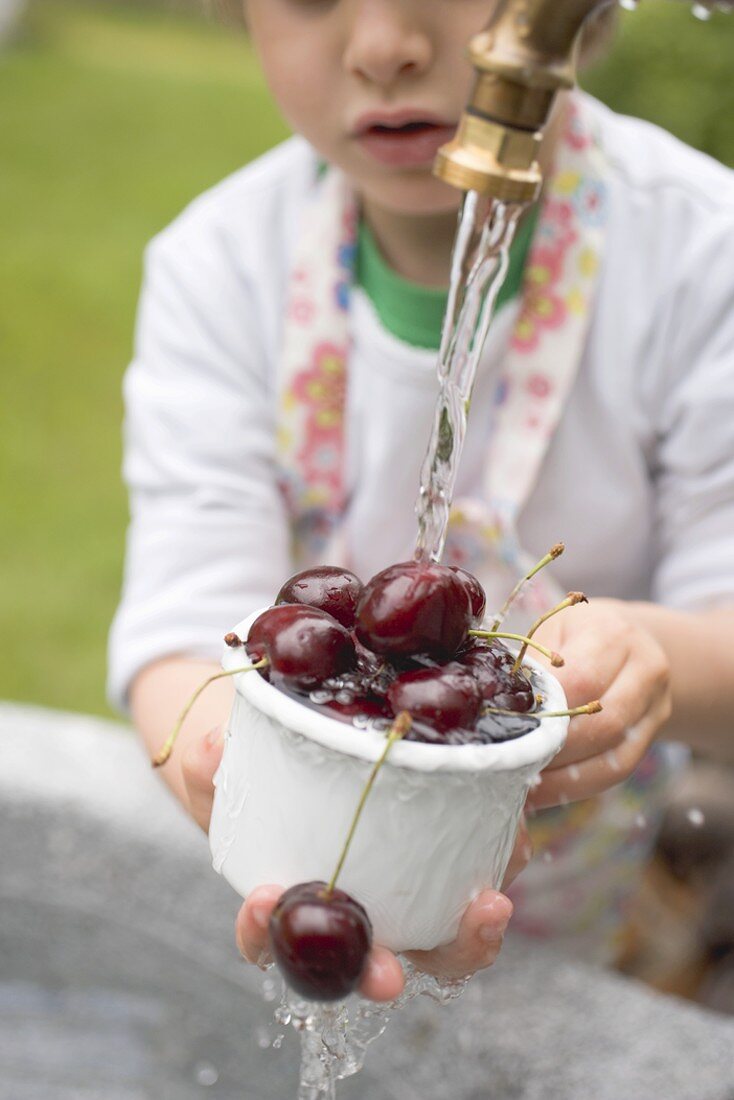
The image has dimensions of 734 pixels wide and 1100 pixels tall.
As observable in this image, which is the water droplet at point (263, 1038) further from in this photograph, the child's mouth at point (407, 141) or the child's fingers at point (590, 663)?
the child's mouth at point (407, 141)

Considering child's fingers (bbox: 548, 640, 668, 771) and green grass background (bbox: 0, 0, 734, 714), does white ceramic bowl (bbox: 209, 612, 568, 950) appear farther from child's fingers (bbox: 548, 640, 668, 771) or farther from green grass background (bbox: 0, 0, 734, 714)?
green grass background (bbox: 0, 0, 734, 714)

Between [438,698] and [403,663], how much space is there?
2.1 inches

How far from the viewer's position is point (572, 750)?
3.49 ft

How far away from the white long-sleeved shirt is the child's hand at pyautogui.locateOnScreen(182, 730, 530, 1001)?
1.48 feet

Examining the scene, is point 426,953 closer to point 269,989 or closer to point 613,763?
point 613,763

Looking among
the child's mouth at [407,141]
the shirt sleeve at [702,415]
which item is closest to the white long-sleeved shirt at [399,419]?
the shirt sleeve at [702,415]

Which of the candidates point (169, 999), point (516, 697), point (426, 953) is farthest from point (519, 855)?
point (169, 999)

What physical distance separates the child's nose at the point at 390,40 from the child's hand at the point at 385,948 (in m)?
0.61

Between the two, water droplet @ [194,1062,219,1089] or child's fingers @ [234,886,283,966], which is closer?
child's fingers @ [234,886,283,966]

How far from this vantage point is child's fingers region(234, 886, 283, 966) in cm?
85

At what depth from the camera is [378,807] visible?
2.66 feet

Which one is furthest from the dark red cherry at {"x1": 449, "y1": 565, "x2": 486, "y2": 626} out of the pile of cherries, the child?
the child

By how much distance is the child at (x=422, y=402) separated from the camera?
146 cm

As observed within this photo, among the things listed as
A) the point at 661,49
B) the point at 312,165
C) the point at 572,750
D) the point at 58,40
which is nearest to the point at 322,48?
the point at 312,165
